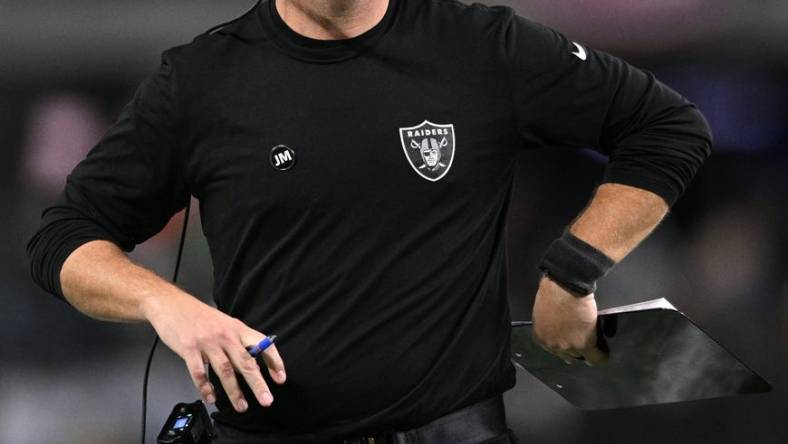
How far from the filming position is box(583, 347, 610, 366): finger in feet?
6.30

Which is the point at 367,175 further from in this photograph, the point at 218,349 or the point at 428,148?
the point at 218,349

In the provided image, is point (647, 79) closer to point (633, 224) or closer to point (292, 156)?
point (633, 224)

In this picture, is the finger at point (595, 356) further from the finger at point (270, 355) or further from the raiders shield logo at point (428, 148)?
the finger at point (270, 355)

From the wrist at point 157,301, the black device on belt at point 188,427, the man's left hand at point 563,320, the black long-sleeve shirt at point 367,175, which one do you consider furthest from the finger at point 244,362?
the man's left hand at point 563,320

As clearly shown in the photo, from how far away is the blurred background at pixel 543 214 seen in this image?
3.23m

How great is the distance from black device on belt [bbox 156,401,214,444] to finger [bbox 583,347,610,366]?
596 mm

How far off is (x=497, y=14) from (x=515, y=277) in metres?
1.52

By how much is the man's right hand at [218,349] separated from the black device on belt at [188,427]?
0.31 meters

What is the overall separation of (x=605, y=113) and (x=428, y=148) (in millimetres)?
278

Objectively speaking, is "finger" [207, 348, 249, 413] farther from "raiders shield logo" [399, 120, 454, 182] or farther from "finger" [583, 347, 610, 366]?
"finger" [583, 347, 610, 366]

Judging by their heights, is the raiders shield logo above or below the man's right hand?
above

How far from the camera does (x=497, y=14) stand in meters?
1.95

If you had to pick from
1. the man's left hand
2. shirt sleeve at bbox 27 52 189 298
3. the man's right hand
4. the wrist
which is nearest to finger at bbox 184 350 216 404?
the man's right hand

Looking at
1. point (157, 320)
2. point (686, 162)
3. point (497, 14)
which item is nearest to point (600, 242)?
point (686, 162)
